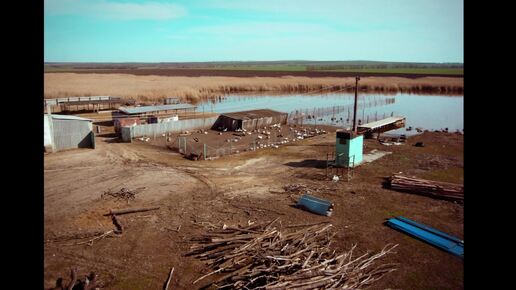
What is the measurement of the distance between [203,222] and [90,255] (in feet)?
17.7

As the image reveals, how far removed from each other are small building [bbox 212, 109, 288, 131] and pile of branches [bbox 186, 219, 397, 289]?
27.2m

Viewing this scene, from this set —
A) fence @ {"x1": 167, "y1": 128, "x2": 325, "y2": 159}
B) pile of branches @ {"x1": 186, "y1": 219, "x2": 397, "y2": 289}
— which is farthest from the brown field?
pile of branches @ {"x1": 186, "y1": 219, "x2": 397, "y2": 289}

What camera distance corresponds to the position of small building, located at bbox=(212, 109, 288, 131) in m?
43.6

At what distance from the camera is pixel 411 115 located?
59.8 meters

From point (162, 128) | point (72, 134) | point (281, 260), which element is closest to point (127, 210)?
point (281, 260)

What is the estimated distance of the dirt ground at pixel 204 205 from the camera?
14.4 metres

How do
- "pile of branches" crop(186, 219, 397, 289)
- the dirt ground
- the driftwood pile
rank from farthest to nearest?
the dirt ground
the driftwood pile
"pile of branches" crop(186, 219, 397, 289)

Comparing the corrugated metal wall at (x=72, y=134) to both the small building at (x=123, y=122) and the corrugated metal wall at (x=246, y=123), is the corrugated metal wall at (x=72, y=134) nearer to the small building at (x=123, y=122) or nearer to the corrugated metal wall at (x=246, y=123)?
the small building at (x=123, y=122)

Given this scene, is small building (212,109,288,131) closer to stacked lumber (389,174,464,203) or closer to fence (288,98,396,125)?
fence (288,98,396,125)

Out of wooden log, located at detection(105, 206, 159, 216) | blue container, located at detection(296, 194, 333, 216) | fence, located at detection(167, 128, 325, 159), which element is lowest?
wooden log, located at detection(105, 206, 159, 216)

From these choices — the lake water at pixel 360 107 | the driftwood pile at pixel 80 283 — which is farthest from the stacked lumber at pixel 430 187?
the lake water at pixel 360 107

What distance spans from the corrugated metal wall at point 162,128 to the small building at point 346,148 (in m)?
20.3
